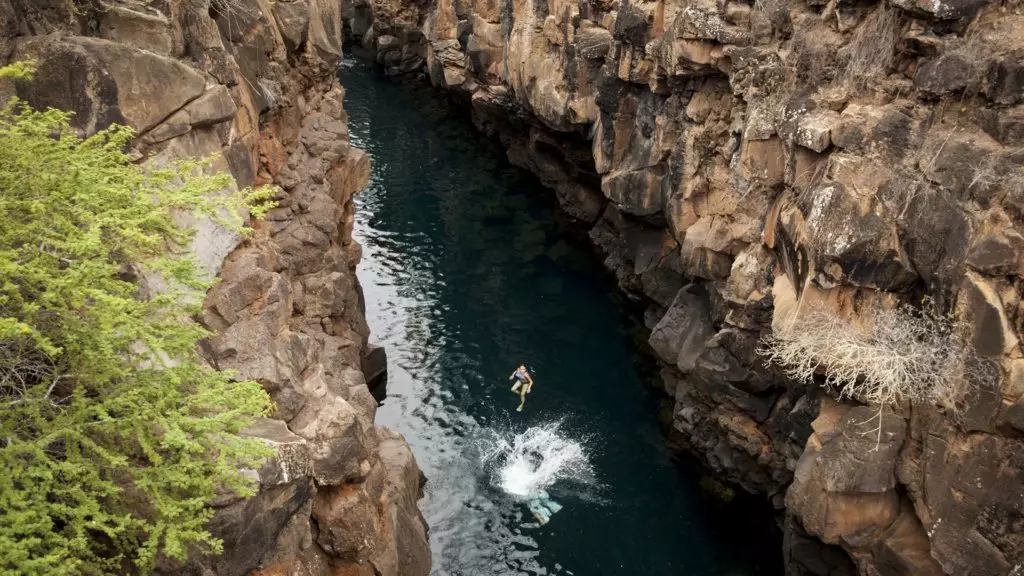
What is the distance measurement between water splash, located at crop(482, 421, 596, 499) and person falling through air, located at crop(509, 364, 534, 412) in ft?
4.02

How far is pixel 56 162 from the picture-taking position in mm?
12031

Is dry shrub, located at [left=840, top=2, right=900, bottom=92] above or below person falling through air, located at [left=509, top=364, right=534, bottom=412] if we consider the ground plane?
above

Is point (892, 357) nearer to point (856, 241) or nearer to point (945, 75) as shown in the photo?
point (856, 241)

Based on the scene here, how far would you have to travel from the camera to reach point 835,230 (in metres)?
17.8

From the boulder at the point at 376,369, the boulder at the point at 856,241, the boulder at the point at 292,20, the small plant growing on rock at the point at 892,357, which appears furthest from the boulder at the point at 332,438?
the boulder at the point at 292,20

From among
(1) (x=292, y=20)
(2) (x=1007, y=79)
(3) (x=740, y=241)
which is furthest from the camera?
(1) (x=292, y=20)

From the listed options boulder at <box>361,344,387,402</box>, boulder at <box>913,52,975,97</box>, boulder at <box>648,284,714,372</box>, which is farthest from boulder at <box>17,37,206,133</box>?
boulder at <box>648,284,714,372</box>

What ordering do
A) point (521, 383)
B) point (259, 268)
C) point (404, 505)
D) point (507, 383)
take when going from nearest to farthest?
point (259, 268), point (404, 505), point (521, 383), point (507, 383)

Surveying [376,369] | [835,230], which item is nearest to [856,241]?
[835,230]

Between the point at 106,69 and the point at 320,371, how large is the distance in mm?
7105

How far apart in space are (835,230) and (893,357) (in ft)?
9.30

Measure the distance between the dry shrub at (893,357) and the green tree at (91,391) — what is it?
A: 11672 millimetres

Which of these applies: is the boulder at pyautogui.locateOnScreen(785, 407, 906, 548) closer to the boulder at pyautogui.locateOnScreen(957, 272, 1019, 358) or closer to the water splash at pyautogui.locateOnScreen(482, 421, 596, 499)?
the boulder at pyautogui.locateOnScreen(957, 272, 1019, 358)

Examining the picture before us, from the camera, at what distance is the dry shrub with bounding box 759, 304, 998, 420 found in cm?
1594
